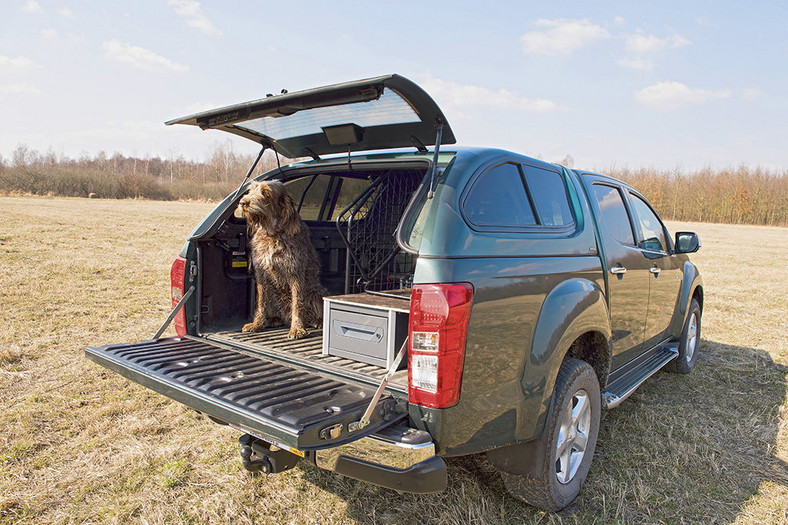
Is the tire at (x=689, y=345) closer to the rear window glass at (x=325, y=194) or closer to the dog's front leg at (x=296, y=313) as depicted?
the rear window glass at (x=325, y=194)

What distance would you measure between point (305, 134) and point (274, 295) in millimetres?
1362

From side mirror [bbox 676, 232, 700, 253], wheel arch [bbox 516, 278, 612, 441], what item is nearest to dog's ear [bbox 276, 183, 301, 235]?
wheel arch [bbox 516, 278, 612, 441]

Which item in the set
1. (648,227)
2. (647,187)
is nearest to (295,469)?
(648,227)

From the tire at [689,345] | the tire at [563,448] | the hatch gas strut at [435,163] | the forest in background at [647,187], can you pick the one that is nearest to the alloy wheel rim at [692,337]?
the tire at [689,345]

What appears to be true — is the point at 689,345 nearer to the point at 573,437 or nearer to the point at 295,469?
the point at 573,437

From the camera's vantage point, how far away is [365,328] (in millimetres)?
3107

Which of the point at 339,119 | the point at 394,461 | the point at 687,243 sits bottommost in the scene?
the point at 394,461

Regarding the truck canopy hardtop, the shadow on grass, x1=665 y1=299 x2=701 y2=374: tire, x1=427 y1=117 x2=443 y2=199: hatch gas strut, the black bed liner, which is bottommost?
the shadow on grass

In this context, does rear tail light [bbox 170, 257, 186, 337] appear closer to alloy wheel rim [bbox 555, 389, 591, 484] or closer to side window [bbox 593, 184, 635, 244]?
alloy wheel rim [bbox 555, 389, 591, 484]

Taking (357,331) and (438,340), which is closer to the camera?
(438,340)

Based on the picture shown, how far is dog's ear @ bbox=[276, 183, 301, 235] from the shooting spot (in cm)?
409

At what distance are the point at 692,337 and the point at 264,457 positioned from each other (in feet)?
17.1

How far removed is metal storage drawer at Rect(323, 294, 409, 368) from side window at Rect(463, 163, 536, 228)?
679 millimetres

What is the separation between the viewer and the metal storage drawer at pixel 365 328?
2977mm
